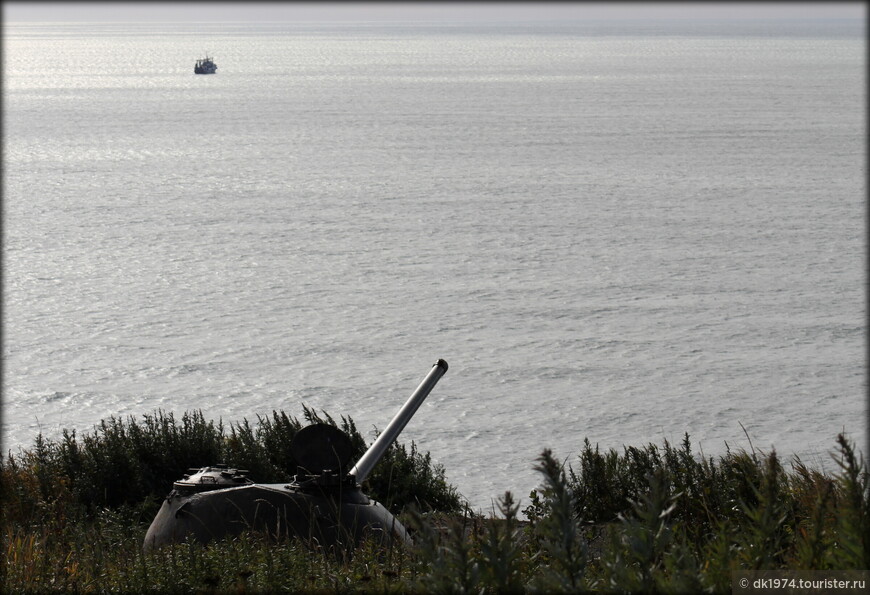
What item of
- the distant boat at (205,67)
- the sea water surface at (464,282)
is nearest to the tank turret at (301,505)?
the sea water surface at (464,282)

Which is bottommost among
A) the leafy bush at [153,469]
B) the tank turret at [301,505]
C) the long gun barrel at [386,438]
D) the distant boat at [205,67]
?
the leafy bush at [153,469]

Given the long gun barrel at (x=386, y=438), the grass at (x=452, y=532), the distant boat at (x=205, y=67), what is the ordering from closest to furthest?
1. the grass at (x=452, y=532)
2. the long gun barrel at (x=386, y=438)
3. the distant boat at (x=205, y=67)

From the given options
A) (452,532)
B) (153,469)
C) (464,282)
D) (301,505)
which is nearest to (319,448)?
(301,505)

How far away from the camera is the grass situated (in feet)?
13.8

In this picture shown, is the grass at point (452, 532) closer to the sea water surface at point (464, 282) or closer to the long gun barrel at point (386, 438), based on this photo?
the long gun barrel at point (386, 438)

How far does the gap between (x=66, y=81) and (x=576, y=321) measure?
116m

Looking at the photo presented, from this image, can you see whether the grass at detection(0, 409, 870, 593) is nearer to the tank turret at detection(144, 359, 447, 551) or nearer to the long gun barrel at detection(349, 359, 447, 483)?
the tank turret at detection(144, 359, 447, 551)

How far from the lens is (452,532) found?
3998 mm

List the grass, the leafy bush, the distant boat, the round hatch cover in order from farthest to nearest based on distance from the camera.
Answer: the distant boat < the leafy bush < the round hatch cover < the grass

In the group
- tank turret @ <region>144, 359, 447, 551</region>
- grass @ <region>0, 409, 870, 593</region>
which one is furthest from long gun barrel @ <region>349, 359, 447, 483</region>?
grass @ <region>0, 409, 870, 593</region>

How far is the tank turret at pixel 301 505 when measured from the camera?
746cm

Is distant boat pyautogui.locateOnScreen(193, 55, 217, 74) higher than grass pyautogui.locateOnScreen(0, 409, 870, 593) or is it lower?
higher

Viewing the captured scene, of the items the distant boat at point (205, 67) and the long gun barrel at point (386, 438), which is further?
the distant boat at point (205, 67)

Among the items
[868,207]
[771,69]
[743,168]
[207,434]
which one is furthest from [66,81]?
[207,434]
